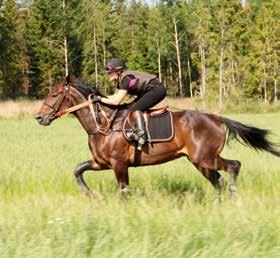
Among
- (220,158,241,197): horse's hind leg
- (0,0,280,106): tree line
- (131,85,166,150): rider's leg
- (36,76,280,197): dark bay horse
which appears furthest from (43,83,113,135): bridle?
(0,0,280,106): tree line

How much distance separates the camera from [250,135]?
369 inches

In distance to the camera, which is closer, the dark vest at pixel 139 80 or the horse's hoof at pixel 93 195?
the horse's hoof at pixel 93 195

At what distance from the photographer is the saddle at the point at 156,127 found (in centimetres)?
859

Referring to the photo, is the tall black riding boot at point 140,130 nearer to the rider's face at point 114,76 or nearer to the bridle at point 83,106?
the bridle at point 83,106

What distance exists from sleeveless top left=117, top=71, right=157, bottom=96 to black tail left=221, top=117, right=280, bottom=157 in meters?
1.39

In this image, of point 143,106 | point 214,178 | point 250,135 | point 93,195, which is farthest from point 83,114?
point 250,135

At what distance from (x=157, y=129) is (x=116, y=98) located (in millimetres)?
782

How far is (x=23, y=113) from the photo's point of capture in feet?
123

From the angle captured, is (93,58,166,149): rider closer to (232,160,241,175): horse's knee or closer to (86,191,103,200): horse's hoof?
(86,191,103,200): horse's hoof

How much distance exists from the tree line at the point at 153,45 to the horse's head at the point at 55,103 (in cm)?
3633

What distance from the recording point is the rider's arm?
851cm

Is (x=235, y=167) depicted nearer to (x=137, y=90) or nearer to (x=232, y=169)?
(x=232, y=169)

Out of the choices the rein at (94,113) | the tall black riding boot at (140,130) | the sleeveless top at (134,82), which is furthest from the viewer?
the rein at (94,113)

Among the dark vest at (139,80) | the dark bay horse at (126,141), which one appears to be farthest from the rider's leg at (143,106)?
the dark bay horse at (126,141)
